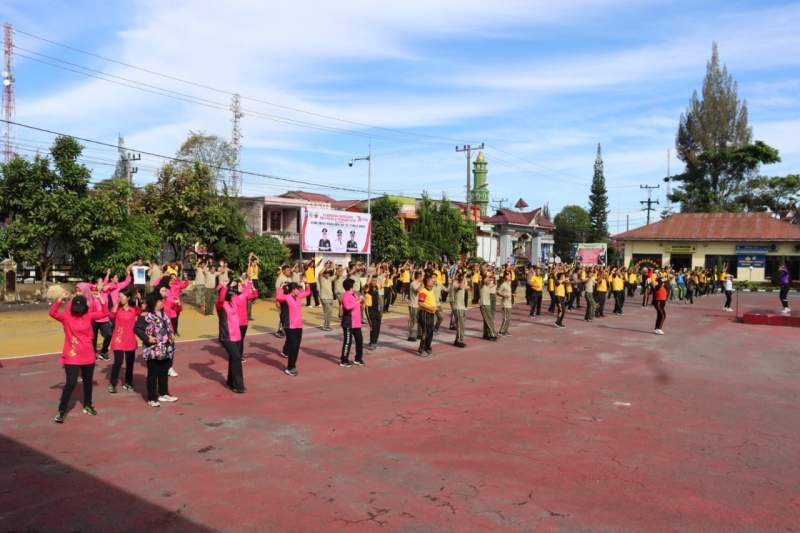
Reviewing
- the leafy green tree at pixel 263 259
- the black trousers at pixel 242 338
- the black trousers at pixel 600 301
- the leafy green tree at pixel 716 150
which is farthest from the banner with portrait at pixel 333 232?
the leafy green tree at pixel 716 150

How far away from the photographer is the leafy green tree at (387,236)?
125 ft

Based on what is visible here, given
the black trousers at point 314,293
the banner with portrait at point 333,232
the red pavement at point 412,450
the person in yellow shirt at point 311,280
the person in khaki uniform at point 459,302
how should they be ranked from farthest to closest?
the banner with portrait at point 333,232
the black trousers at point 314,293
the person in yellow shirt at point 311,280
the person in khaki uniform at point 459,302
the red pavement at point 412,450

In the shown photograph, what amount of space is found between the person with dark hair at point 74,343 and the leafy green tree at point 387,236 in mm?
29879

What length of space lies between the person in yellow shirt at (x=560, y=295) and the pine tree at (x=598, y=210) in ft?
202

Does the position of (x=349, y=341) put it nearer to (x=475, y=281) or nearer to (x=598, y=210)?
(x=475, y=281)

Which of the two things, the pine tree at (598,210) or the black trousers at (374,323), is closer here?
the black trousers at (374,323)

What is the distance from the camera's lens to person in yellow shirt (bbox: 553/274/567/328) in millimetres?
19172

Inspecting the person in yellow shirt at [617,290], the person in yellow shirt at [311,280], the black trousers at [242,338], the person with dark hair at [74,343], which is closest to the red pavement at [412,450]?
the person with dark hair at [74,343]

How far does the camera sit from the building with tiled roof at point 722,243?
5059cm

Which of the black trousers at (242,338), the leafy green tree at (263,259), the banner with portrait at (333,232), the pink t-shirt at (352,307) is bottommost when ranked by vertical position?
the black trousers at (242,338)

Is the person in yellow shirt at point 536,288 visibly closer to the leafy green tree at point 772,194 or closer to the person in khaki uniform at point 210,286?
the person in khaki uniform at point 210,286

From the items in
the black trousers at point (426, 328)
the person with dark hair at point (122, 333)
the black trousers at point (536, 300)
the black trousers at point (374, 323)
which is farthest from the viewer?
the black trousers at point (536, 300)

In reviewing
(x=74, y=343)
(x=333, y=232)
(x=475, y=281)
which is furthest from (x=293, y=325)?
(x=333, y=232)

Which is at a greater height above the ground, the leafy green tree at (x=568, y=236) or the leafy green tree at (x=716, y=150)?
the leafy green tree at (x=716, y=150)
